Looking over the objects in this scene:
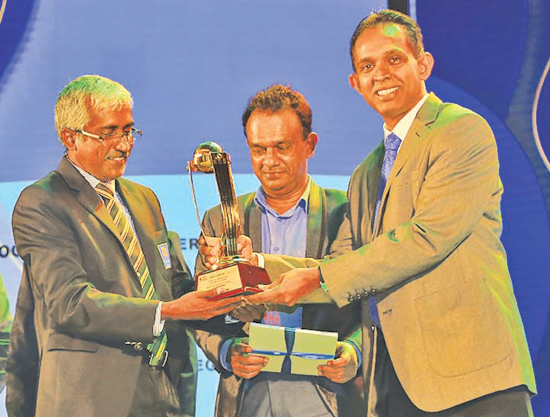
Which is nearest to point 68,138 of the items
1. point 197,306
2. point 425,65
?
point 197,306

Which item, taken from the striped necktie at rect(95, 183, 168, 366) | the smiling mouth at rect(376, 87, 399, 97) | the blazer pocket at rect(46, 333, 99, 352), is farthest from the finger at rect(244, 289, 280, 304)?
the smiling mouth at rect(376, 87, 399, 97)

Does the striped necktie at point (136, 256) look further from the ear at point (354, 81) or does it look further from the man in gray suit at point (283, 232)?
the ear at point (354, 81)

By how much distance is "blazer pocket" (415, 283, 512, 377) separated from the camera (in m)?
3.57

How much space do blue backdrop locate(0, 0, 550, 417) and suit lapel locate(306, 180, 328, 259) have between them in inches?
3.9

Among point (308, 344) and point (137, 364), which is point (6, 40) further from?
point (308, 344)

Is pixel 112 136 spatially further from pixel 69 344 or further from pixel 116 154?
pixel 69 344

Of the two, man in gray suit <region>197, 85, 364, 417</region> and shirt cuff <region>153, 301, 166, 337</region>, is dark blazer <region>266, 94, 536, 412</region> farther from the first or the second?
shirt cuff <region>153, 301, 166, 337</region>

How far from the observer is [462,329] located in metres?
3.61

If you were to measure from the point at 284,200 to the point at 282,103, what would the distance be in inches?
19.3

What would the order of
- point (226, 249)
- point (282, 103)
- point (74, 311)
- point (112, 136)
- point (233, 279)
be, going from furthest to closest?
point (282, 103) < point (112, 136) < point (74, 311) < point (226, 249) < point (233, 279)

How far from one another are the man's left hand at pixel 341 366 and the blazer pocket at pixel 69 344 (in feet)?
3.51

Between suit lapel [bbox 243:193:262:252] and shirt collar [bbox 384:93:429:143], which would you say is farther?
suit lapel [bbox 243:193:262:252]

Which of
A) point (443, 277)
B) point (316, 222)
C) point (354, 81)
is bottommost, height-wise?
point (443, 277)

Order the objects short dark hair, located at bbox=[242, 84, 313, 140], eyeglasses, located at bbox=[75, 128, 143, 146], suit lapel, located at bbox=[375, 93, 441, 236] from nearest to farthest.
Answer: suit lapel, located at bbox=[375, 93, 441, 236], eyeglasses, located at bbox=[75, 128, 143, 146], short dark hair, located at bbox=[242, 84, 313, 140]
